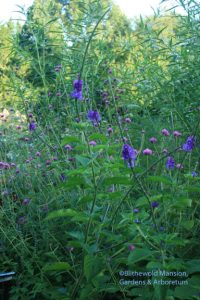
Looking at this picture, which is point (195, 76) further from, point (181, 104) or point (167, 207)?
point (167, 207)

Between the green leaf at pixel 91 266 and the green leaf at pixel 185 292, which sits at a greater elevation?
the green leaf at pixel 91 266

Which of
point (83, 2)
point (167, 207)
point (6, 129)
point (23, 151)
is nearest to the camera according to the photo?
point (167, 207)

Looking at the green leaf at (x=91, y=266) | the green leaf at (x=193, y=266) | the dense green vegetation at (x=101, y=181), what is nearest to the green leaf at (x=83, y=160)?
the dense green vegetation at (x=101, y=181)

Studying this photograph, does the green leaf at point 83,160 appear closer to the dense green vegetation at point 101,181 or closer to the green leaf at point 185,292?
the dense green vegetation at point 101,181

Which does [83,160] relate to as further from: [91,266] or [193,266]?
[193,266]

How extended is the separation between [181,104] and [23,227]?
57.7 inches

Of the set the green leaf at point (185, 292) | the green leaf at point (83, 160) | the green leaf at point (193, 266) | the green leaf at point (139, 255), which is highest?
the green leaf at point (83, 160)

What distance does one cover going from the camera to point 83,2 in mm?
3133

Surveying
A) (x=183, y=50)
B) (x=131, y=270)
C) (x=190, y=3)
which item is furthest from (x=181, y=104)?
(x=131, y=270)

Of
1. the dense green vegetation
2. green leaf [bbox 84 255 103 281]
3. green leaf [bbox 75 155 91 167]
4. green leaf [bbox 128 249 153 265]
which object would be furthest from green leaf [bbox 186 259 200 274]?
green leaf [bbox 75 155 91 167]

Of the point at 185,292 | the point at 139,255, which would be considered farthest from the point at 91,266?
the point at 185,292

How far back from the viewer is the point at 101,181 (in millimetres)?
1778

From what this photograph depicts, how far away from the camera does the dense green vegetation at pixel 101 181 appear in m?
1.73

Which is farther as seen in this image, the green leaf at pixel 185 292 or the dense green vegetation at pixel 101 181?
the dense green vegetation at pixel 101 181
